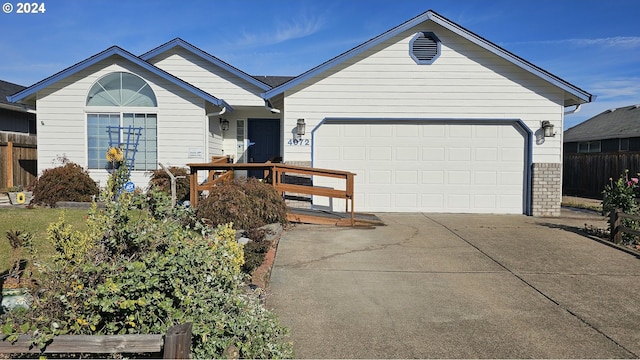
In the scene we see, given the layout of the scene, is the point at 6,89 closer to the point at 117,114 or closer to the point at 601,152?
the point at 117,114

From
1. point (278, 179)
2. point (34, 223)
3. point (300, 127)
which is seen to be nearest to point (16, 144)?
point (34, 223)

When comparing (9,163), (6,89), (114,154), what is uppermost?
(6,89)

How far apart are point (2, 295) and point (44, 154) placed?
11283 millimetres

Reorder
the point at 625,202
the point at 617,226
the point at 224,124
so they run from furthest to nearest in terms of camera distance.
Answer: the point at 224,124
the point at 625,202
the point at 617,226

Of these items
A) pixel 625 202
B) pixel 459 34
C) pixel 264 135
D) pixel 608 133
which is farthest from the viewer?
pixel 608 133

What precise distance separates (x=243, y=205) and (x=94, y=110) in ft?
25.2

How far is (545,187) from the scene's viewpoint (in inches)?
494

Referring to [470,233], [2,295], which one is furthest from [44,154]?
[470,233]

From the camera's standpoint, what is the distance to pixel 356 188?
12734mm

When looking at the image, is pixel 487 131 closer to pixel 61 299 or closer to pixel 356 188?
pixel 356 188

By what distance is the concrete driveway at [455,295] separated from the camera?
4.14 m

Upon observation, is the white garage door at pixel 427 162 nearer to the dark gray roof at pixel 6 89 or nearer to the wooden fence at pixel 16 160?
the wooden fence at pixel 16 160

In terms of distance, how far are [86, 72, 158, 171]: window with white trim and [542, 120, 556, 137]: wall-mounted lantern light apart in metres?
11.1

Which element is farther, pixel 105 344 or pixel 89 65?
pixel 89 65
